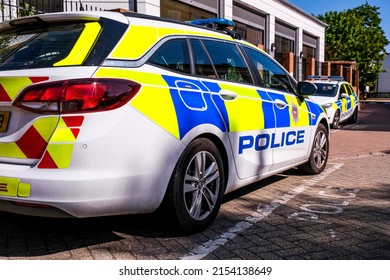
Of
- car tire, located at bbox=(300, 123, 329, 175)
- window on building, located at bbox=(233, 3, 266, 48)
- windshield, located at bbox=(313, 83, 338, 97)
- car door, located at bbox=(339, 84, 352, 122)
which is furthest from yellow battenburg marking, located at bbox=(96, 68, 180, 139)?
window on building, located at bbox=(233, 3, 266, 48)

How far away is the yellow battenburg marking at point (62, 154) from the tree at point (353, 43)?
50150 millimetres

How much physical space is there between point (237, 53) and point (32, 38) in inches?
79.4

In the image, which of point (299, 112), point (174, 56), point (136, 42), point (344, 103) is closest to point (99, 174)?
point (136, 42)

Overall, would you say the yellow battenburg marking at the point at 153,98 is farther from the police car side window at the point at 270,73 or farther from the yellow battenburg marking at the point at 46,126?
the police car side window at the point at 270,73

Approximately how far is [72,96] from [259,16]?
68.4 feet

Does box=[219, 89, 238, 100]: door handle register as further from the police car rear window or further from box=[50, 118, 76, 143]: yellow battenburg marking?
box=[50, 118, 76, 143]: yellow battenburg marking

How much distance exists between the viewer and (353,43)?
5197 centimetres

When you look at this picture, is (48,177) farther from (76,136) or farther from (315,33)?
(315,33)

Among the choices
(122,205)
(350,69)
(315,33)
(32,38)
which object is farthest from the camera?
(350,69)

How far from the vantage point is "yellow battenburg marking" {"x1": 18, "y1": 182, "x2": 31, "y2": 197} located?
2879 millimetres

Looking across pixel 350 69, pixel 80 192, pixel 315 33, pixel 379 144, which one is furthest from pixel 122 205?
pixel 350 69

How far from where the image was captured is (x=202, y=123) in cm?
358

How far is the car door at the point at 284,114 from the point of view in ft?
15.9

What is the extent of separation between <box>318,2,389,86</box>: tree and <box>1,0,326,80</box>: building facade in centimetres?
1854
